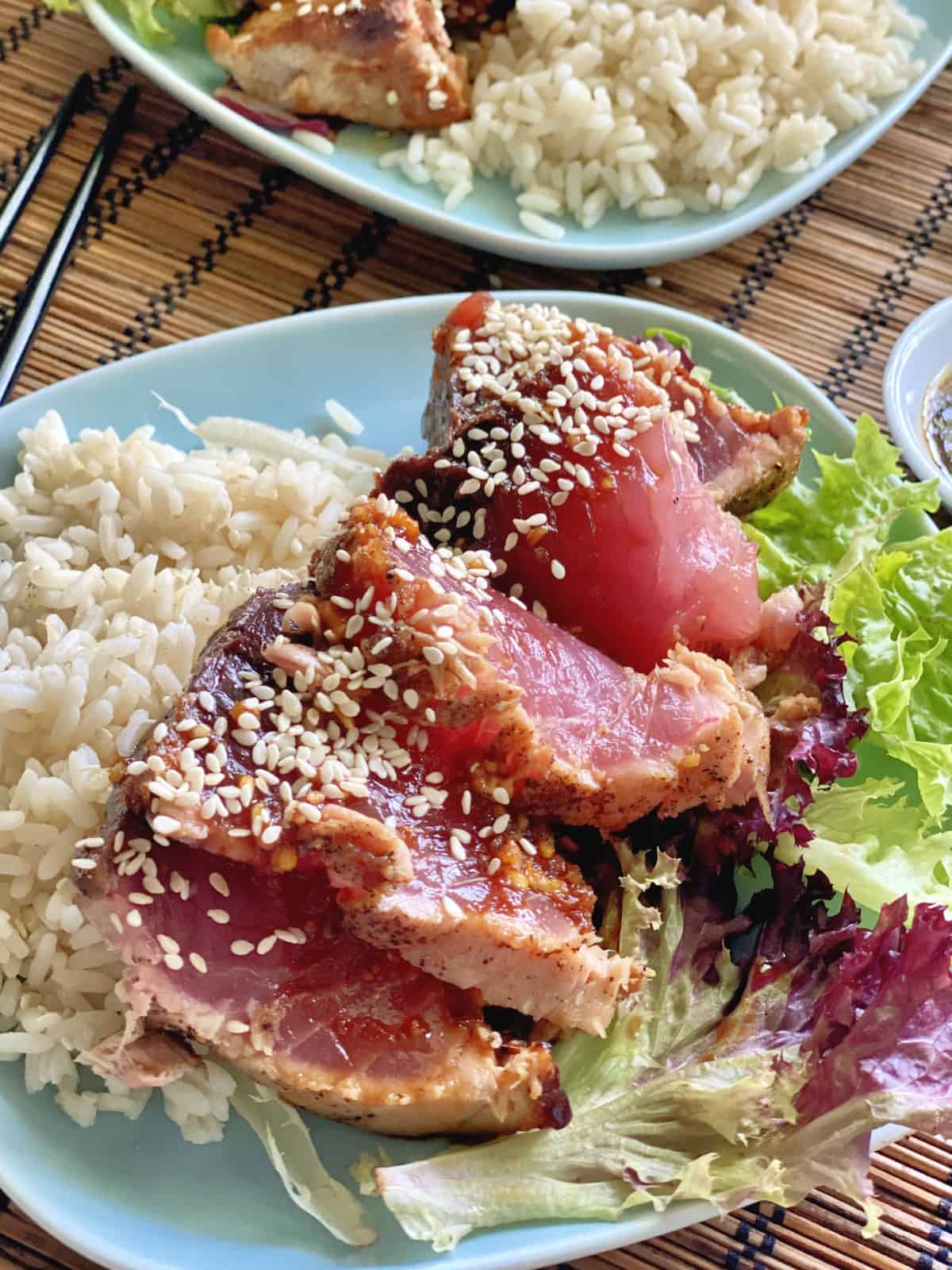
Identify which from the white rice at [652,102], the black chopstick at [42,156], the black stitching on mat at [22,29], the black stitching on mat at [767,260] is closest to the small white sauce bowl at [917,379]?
the black stitching on mat at [767,260]

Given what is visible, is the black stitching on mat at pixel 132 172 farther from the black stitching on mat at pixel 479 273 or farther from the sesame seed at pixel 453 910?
the sesame seed at pixel 453 910

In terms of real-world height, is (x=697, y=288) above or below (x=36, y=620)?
above

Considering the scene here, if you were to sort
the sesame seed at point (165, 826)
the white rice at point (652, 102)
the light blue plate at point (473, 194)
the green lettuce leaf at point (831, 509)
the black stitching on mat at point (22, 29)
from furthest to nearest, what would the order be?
the black stitching on mat at point (22, 29)
the white rice at point (652, 102)
the light blue plate at point (473, 194)
the green lettuce leaf at point (831, 509)
the sesame seed at point (165, 826)

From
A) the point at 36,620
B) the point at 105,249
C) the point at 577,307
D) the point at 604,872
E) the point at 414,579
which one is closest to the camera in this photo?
the point at 414,579

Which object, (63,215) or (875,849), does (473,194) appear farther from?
(875,849)

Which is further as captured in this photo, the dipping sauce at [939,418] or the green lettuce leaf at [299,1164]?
the dipping sauce at [939,418]

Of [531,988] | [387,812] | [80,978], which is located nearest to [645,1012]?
[531,988]

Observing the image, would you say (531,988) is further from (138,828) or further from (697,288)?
(697,288)
